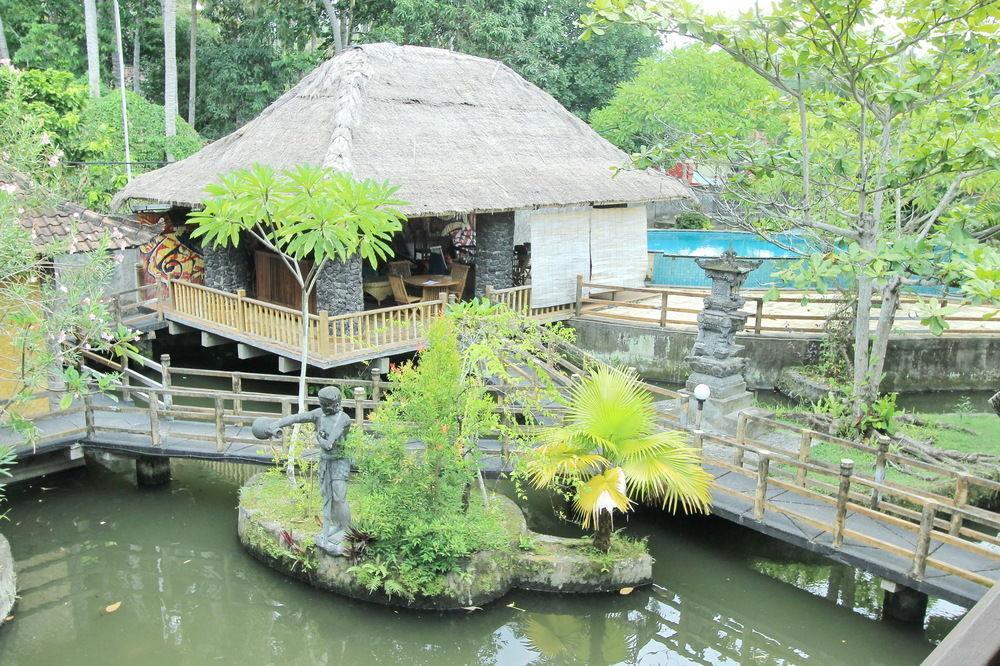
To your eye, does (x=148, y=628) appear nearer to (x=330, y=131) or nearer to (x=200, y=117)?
(x=330, y=131)

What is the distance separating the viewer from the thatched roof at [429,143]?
16.1 meters

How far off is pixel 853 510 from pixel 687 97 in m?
18.4

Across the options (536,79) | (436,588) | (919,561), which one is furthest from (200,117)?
(919,561)

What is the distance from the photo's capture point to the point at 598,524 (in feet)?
31.9

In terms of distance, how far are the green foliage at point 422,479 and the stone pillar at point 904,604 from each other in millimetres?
4572

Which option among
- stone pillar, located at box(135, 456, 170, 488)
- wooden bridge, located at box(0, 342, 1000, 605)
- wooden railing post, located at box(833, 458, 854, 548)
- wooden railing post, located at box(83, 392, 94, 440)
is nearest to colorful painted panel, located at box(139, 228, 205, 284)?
wooden bridge, located at box(0, 342, 1000, 605)

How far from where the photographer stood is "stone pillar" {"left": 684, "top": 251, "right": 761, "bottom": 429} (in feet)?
42.5

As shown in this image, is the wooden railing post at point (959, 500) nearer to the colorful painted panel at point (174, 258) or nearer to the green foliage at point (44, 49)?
the colorful painted panel at point (174, 258)

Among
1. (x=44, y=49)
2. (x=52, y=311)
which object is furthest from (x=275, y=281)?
(x=44, y=49)

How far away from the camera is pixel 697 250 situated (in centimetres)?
2800

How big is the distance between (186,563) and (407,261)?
11299 millimetres

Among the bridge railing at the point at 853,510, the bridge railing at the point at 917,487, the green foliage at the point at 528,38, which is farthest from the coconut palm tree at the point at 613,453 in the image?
the green foliage at the point at 528,38

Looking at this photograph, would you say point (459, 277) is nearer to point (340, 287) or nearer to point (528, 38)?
point (340, 287)

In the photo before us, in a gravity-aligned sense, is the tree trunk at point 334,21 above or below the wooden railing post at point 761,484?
above
